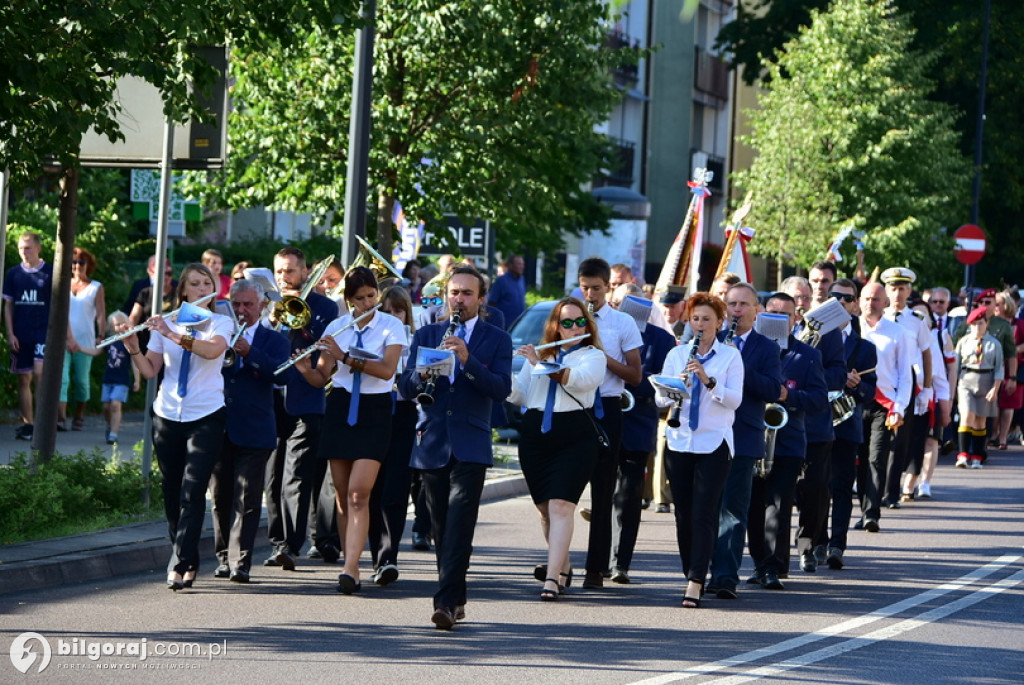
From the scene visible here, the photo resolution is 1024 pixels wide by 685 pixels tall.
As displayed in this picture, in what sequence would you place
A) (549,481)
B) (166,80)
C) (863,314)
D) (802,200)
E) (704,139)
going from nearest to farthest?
(549,481), (166,80), (863,314), (802,200), (704,139)

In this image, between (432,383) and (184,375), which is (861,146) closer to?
(184,375)

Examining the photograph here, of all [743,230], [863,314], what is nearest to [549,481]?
[863,314]

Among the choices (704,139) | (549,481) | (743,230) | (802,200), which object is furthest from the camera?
(704,139)

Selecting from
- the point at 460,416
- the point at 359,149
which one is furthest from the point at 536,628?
the point at 359,149

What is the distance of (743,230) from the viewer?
60.3 feet

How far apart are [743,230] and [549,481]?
845cm

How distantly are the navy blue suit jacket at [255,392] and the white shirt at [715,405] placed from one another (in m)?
2.33

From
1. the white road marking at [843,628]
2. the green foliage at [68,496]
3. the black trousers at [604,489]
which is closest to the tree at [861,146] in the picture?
the white road marking at [843,628]

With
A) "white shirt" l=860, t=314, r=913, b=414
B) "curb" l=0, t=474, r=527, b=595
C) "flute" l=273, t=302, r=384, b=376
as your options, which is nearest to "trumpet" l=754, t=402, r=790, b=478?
"flute" l=273, t=302, r=384, b=376

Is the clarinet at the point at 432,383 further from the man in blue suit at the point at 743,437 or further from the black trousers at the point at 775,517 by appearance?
the black trousers at the point at 775,517

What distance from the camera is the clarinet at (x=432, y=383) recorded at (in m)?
9.56

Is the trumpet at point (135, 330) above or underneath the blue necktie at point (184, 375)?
above

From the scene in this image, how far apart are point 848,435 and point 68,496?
551 centimetres

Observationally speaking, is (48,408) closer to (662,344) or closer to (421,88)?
(662,344)
